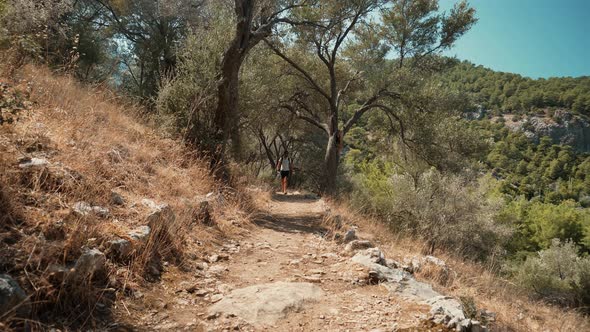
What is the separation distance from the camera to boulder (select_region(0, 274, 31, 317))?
1.91 metres

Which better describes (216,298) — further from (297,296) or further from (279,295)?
(297,296)

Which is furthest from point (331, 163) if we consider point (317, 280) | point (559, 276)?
point (559, 276)

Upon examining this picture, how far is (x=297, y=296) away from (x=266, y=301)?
361 mm

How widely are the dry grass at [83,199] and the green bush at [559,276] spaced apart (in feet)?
70.7

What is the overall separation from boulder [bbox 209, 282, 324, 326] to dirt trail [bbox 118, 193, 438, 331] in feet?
0.09

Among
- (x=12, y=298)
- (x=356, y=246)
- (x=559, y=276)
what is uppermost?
(x=12, y=298)

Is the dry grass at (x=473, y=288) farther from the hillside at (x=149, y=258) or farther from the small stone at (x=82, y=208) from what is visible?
the small stone at (x=82, y=208)

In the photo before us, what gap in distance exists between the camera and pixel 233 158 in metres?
9.94

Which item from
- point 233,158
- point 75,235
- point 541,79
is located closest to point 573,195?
point 541,79

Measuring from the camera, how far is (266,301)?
323cm

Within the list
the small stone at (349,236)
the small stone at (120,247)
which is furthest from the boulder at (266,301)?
the small stone at (349,236)

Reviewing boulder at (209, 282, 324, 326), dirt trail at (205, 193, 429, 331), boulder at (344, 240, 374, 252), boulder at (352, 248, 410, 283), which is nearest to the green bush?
boulder at (344, 240, 374, 252)

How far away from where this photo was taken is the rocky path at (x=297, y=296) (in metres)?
2.90

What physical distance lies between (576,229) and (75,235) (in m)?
50.5
